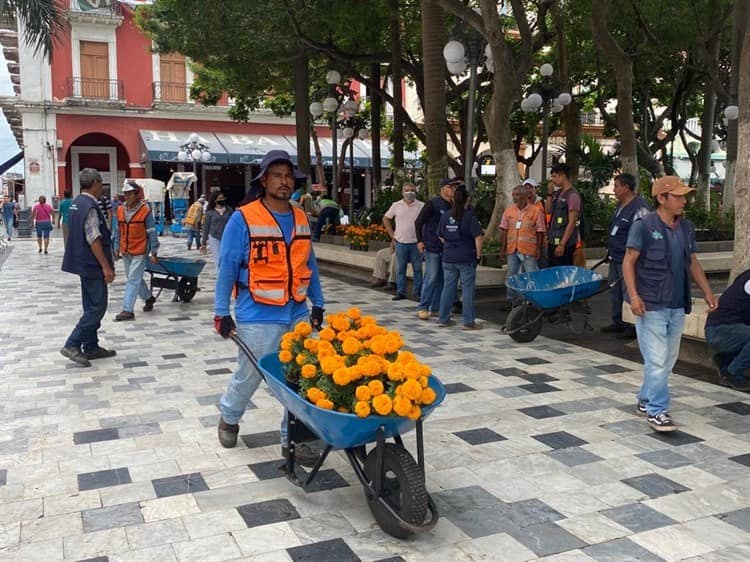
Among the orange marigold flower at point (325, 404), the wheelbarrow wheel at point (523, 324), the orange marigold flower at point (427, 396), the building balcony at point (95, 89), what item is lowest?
the wheelbarrow wheel at point (523, 324)

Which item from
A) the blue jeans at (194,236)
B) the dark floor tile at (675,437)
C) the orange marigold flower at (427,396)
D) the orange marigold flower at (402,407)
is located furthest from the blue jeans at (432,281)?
the blue jeans at (194,236)

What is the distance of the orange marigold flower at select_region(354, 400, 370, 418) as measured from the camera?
334cm

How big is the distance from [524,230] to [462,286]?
100cm

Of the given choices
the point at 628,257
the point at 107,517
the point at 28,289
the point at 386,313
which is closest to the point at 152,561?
the point at 107,517

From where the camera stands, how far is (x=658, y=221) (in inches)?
203

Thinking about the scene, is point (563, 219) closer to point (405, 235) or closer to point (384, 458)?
point (405, 235)

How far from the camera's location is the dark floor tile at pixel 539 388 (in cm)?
635

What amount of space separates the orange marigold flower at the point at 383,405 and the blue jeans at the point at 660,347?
101 inches

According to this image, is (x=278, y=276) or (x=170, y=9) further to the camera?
(x=170, y=9)

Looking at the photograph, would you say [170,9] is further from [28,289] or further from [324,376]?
[324,376]

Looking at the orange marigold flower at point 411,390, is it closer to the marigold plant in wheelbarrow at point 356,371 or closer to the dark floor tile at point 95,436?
the marigold plant in wheelbarrow at point 356,371

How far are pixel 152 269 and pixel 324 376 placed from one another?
7.92 meters

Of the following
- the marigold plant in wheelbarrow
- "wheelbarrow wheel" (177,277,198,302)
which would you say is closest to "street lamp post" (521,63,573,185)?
"wheelbarrow wheel" (177,277,198,302)

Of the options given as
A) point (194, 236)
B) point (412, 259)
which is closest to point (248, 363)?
point (412, 259)
